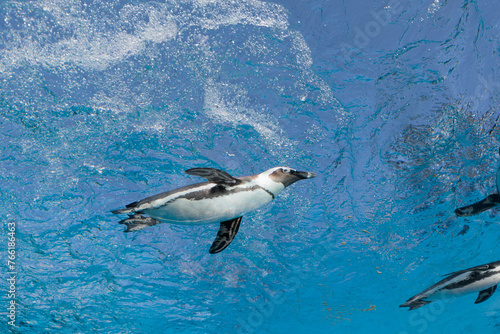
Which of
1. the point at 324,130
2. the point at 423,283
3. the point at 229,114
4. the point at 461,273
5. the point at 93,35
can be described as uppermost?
the point at 93,35

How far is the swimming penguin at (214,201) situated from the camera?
351cm

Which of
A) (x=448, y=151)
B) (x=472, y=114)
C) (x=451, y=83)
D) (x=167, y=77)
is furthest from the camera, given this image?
(x=448, y=151)

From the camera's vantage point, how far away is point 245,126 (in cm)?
711

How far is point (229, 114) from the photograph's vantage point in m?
6.83

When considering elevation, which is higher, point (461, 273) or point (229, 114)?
point (229, 114)

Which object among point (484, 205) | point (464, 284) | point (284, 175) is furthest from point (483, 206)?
point (284, 175)

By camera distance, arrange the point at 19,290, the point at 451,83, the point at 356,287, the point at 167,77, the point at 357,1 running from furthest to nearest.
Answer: the point at 356,287
the point at 19,290
the point at 451,83
the point at 167,77
the point at 357,1

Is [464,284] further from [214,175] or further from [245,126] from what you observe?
[214,175]

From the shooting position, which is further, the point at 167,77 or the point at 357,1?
the point at 167,77

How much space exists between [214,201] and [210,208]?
10 cm

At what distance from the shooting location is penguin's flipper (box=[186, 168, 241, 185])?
3335mm

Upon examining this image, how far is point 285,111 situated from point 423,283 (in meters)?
14.3

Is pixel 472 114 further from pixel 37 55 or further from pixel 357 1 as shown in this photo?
pixel 37 55

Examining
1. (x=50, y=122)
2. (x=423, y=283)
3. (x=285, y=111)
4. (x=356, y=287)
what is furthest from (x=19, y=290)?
(x=423, y=283)
